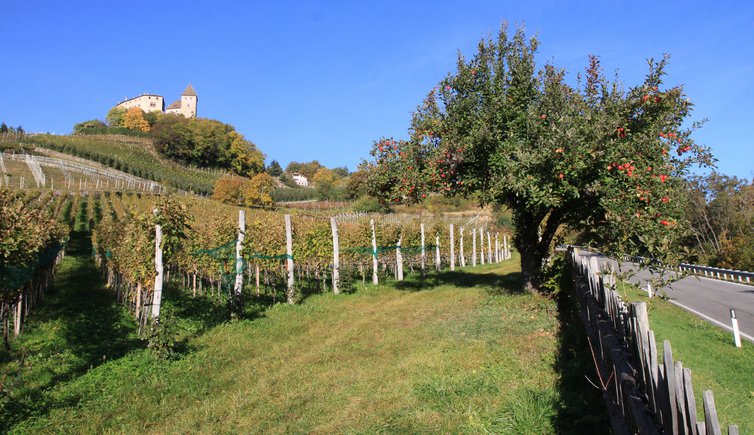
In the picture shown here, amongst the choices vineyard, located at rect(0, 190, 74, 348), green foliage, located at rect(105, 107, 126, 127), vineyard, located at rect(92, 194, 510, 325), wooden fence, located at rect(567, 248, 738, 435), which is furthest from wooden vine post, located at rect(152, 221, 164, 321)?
green foliage, located at rect(105, 107, 126, 127)

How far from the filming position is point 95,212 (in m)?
42.5

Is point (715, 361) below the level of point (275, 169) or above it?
below

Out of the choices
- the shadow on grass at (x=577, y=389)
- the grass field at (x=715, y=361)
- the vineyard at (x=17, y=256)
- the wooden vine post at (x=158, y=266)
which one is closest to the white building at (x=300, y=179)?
the vineyard at (x=17, y=256)

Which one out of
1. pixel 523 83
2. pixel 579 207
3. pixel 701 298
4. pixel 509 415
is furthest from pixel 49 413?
pixel 701 298

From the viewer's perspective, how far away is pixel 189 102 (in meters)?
190

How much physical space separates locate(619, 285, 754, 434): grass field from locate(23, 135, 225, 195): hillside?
82402mm

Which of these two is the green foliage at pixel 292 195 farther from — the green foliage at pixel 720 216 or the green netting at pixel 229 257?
the green netting at pixel 229 257

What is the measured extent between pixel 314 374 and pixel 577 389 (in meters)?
4.09

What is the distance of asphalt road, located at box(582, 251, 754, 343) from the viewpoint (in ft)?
47.0

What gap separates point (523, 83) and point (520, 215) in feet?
11.9

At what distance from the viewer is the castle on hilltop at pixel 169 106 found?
186m

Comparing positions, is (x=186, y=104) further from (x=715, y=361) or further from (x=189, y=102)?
(x=715, y=361)

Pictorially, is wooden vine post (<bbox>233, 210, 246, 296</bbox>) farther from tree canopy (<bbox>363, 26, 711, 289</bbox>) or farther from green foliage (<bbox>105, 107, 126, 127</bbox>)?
green foliage (<bbox>105, 107, 126, 127</bbox>)

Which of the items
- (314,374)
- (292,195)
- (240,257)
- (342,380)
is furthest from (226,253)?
(292,195)
